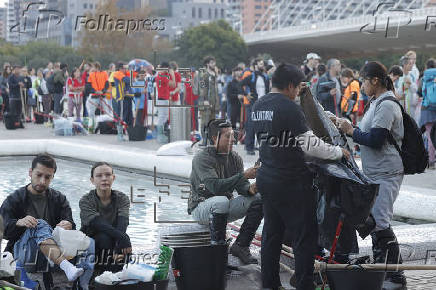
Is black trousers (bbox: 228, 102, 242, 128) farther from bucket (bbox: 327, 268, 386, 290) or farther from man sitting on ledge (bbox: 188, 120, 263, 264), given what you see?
bucket (bbox: 327, 268, 386, 290)

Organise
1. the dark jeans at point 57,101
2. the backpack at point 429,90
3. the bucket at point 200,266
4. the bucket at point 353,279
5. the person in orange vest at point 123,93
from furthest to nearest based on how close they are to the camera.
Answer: the dark jeans at point 57,101 < the person in orange vest at point 123,93 < the backpack at point 429,90 < the bucket at point 200,266 < the bucket at point 353,279

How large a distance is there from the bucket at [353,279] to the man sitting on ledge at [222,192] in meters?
1.18

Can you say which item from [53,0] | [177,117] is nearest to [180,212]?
[177,117]

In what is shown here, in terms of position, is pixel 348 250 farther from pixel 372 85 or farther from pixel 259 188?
pixel 372 85

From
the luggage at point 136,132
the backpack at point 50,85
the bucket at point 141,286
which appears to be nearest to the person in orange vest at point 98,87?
the luggage at point 136,132

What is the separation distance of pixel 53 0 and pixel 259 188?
141 meters

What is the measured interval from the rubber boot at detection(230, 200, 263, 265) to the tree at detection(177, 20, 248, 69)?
78.7 meters

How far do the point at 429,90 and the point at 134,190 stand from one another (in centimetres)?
451

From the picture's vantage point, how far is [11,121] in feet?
68.9

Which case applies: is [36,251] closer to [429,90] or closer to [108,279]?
[108,279]

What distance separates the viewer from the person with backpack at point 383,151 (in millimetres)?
5625

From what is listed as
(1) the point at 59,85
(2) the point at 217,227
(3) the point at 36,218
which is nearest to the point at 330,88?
(2) the point at 217,227

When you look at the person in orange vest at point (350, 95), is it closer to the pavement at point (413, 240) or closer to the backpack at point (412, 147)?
the pavement at point (413, 240)

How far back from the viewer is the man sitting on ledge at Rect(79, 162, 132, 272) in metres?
5.68
